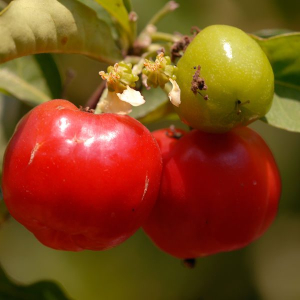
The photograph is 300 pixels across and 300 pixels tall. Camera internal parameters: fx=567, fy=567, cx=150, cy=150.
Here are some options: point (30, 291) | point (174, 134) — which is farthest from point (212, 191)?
point (30, 291)

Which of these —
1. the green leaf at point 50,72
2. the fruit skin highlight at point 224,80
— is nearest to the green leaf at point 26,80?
the green leaf at point 50,72

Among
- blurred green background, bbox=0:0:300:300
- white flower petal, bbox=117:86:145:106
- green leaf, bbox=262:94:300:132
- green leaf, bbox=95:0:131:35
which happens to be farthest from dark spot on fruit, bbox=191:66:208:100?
blurred green background, bbox=0:0:300:300

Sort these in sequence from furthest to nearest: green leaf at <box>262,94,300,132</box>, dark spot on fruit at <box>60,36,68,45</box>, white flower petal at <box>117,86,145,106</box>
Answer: green leaf at <box>262,94,300,132</box>
dark spot on fruit at <box>60,36,68,45</box>
white flower petal at <box>117,86,145,106</box>

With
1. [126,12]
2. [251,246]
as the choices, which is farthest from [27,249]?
[126,12]

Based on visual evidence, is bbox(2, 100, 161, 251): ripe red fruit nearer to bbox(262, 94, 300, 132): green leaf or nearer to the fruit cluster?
the fruit cluster

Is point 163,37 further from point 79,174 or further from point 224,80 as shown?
point 79,174

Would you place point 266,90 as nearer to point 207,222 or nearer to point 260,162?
point 260,162

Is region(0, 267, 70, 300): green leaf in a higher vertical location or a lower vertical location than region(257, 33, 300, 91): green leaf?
lower
